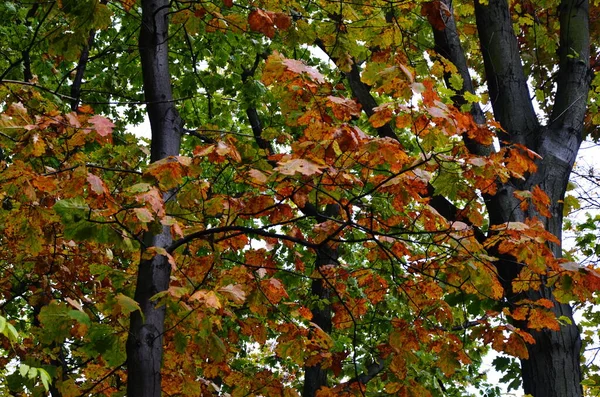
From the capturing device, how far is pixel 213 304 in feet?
10.1

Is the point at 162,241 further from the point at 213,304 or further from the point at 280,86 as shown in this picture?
the point at 280,86

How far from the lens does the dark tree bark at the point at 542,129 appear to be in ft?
16.6

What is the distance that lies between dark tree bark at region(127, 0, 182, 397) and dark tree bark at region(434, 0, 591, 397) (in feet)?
9.17

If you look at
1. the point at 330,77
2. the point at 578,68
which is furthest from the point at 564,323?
the point at 330,77

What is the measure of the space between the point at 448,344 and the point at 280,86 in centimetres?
227

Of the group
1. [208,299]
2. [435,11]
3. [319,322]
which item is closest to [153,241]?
[208,299]

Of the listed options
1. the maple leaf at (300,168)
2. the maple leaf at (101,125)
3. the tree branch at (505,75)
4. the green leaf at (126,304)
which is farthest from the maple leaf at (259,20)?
the tree branch at (505,75)

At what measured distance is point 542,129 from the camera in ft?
18.7

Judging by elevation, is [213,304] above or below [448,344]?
below

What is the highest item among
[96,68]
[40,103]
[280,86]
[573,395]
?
[96,68]

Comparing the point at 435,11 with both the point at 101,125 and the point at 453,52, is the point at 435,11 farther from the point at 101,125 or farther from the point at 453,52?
the point at 101,125

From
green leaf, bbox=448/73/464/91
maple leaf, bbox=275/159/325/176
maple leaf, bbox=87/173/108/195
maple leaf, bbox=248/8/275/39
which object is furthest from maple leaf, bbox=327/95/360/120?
green leaf, bbox=448/73/464/91

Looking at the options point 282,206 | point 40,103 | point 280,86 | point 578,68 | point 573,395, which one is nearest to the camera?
point 280,86

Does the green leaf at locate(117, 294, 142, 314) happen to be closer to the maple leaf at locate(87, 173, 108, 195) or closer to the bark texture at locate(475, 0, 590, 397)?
the maple leaf at locate(87, 173, 108, 195)
